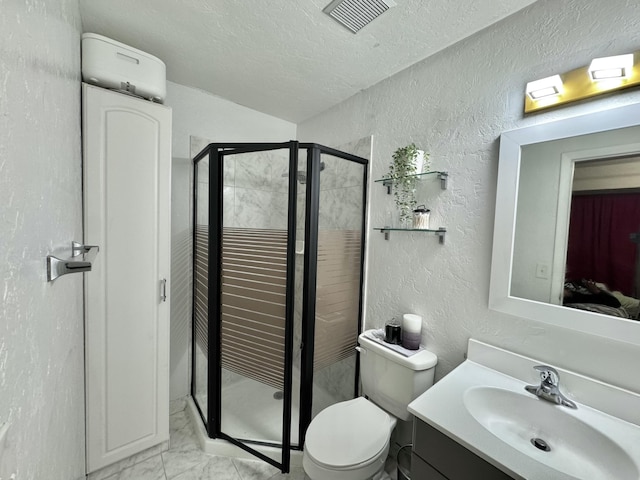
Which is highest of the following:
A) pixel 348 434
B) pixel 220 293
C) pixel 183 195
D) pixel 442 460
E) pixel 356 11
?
pixel 356 11

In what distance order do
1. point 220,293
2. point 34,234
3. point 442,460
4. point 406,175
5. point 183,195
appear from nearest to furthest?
point 34,234 → point 442,460 → point 406,175 → point 220,293 → point 183,195

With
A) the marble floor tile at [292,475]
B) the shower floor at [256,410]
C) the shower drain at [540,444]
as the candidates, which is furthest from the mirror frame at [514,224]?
the marble floor tile at [292,475]

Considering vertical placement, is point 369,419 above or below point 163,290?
below

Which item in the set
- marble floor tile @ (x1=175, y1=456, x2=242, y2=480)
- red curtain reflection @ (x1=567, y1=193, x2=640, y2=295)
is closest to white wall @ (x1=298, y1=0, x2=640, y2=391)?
red curtain reflection @ (x1=567, y1=193, x2=640, y2=295)

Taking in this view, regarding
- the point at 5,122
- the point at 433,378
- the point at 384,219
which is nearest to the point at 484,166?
the point at 384,219

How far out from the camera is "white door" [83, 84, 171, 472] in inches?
53.2

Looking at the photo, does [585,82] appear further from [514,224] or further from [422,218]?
[422,218]

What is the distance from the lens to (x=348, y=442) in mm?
1227

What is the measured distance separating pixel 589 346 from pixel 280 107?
237 cm

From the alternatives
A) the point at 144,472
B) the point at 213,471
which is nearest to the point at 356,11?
the point at 213,471

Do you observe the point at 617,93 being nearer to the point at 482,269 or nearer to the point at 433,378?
the point at 482,269

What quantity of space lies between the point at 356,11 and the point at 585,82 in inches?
38.2

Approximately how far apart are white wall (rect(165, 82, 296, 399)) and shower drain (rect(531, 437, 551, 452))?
2132 millimetres

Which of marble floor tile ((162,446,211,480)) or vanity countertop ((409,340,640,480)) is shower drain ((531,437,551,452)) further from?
marble floor tile ((162,446,211,480))
